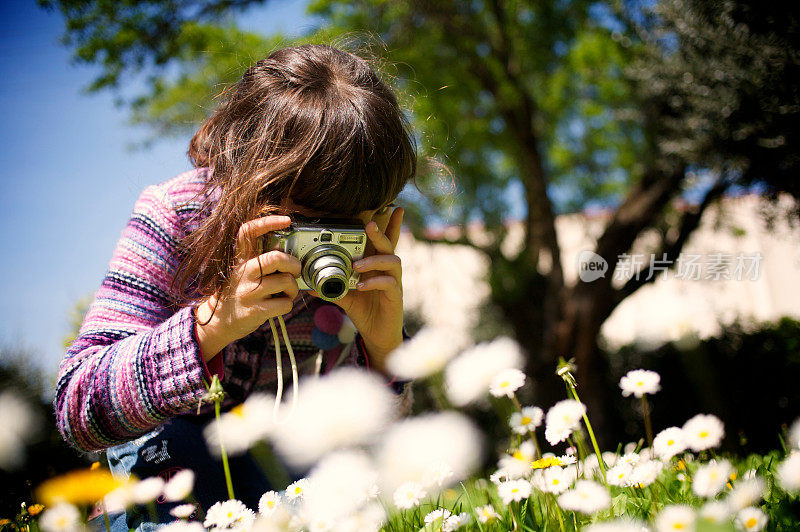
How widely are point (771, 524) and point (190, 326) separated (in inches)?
42.3

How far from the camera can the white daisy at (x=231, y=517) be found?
970 mm

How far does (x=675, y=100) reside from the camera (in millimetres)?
4098

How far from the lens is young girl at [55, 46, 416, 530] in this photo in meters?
1.12

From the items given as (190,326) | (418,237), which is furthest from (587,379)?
(190,326)

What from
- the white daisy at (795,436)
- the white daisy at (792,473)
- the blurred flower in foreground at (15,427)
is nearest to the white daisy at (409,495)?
the white daisy at (792,473)

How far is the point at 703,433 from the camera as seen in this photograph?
43.9 inches

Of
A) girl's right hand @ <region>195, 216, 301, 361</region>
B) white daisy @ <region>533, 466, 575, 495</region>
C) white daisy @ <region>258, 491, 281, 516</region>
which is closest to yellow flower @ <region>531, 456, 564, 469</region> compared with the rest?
white daisy @ <region>533, 466, 575, 495</region>

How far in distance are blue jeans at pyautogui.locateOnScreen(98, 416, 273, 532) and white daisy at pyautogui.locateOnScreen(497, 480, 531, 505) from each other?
63cm

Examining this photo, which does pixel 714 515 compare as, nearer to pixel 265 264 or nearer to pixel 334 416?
pixel 334 416

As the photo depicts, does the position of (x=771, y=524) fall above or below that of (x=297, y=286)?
below

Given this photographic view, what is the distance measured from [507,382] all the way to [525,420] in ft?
0.25

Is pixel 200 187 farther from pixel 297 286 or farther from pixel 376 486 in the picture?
pixel 376 486

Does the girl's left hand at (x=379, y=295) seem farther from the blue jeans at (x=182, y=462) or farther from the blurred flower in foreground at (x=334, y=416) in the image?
the blue jeans at (x=182, y=462)

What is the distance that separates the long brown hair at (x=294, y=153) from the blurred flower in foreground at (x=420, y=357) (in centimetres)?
34
